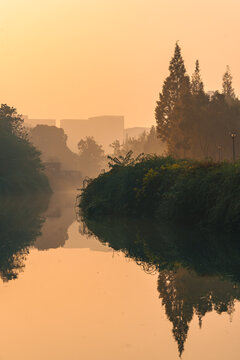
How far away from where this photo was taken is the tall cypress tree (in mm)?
80438

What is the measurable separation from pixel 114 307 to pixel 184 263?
4.11 metres

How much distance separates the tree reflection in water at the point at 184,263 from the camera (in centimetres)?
878

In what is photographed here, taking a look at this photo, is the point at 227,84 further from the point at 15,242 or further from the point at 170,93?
the point at 15,242

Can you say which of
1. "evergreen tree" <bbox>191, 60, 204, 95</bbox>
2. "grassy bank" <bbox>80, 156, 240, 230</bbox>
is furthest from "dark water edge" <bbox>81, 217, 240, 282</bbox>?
"evergreen tree" <bbox>191, 60, 204, 95</bbox>

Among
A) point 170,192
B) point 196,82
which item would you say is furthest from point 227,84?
point 170,192

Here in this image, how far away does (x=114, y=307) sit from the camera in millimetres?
8977

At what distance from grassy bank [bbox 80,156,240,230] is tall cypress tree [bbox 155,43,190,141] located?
49.3m

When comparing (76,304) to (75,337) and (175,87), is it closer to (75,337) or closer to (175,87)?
(75,337)

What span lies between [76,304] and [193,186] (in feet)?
45.1

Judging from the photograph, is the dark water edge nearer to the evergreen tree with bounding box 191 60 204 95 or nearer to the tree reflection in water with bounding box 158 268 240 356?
the tree reflection in water with bounding box 158 268 240 356

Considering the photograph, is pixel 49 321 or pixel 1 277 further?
pixel 1 277

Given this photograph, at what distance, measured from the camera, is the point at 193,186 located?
73.7ft

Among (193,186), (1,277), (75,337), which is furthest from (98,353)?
(193,186)

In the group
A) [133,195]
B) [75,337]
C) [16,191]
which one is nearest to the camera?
[75,337]
